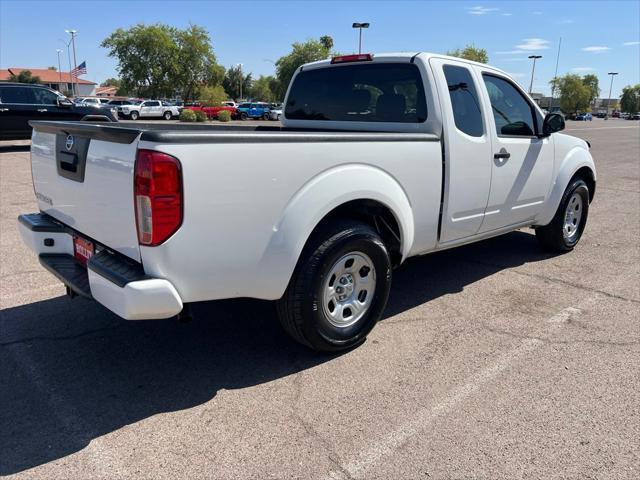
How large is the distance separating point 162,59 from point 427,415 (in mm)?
68520

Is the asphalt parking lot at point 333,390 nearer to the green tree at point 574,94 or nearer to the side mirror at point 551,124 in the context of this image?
the side mirror at point 551,124

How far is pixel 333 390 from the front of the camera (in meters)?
3.18

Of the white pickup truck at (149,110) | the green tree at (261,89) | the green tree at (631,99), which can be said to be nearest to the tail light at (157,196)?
the white pickup truck at (149,110)

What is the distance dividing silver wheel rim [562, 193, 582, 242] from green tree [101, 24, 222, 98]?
6499 centimetres

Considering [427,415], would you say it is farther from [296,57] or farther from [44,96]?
[296,57]

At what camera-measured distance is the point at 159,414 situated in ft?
9.55

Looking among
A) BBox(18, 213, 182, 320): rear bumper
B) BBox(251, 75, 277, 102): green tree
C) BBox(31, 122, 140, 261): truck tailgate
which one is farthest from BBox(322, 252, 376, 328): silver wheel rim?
BBox(251, 75, 277, 102): green tree

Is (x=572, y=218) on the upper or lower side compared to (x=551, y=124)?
lower

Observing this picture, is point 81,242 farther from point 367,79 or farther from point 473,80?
point 473,80

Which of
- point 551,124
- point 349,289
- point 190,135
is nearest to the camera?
point 190,135

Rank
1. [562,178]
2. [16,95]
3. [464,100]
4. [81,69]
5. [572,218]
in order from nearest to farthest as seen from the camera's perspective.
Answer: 1. [464,100]
2. [562,178]
3. [572,218]
4. [16,95]
5. [81,69]

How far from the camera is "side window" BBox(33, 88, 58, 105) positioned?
14.8 metres

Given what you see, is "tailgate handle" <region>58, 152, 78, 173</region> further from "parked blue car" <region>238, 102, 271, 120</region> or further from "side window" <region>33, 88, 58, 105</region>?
"parked blue car" <region>238, 102, 271, 120</region>

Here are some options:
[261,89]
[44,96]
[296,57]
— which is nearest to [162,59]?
[296,57]
